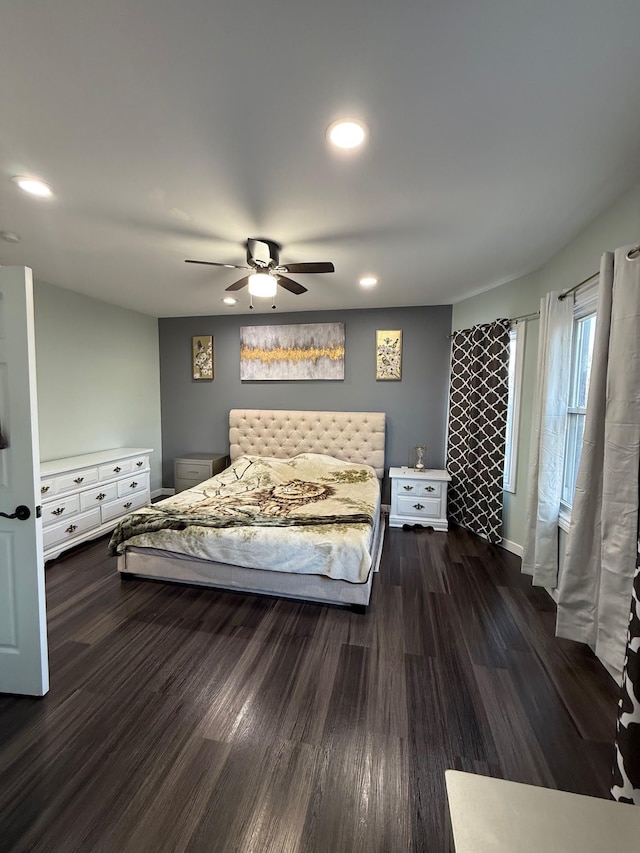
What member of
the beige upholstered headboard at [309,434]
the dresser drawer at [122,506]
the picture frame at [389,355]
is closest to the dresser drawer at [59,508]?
the dresser drawer at [122,506]

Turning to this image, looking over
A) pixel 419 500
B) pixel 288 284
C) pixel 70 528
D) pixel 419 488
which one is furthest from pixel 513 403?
pixel 70 528

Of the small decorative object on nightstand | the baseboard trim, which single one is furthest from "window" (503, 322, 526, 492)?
the small decorative object on nightstand

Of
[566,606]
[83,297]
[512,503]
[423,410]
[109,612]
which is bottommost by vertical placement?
[109,612]

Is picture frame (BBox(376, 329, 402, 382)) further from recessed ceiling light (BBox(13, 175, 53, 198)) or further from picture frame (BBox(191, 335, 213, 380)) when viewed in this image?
recessed ceiling light (BBox(13, 175, 53, 198))

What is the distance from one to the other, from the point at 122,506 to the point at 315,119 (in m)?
4.16

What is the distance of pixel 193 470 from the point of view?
4762 millimetres

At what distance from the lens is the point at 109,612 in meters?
2.47

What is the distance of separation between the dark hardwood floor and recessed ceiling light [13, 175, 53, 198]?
2692mm

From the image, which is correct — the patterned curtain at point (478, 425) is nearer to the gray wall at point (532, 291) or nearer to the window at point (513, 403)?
the window at point (513, 403)

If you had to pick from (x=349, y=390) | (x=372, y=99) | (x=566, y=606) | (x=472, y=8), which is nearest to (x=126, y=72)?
(x=372, y=99)

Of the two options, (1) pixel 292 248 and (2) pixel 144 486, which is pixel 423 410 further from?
(2) pixel 144 486

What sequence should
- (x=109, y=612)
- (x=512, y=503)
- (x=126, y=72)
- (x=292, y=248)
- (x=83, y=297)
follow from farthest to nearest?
(x=83, y=297) < (x=512, y=503) < (x=292, y=248) < (x=109, y=612) < (x=126, y=72)

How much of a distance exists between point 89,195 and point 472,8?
6.66 ft

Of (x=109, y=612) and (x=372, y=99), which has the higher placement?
(x=372, y=99)
